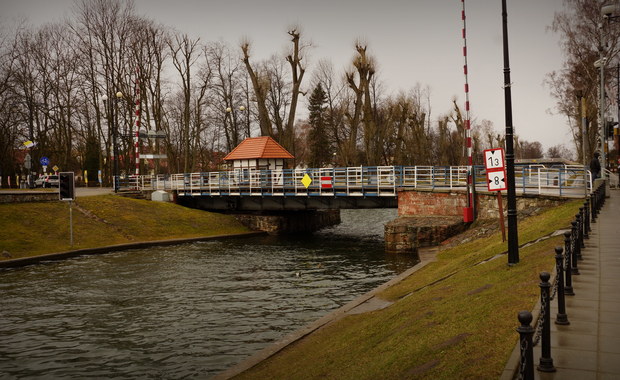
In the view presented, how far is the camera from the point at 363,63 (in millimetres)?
44125

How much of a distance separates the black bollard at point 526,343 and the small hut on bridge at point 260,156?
37140 millimetres

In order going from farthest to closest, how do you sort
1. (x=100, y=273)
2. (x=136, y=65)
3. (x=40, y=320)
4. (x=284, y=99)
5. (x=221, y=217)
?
(x=284, y=99), (x=136, y=65), (x=221, y=217), (x=100, y=273), (x=40, y=320)

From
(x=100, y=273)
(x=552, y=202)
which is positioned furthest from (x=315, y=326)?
(x=552, y=202)

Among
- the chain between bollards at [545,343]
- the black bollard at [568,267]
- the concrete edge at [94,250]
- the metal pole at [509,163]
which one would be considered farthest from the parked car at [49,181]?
the chain between bollards at [545,343]

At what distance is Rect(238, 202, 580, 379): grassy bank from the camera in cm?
662

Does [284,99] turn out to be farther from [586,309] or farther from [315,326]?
[586,309]

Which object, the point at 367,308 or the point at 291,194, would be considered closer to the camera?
the point at 367,308

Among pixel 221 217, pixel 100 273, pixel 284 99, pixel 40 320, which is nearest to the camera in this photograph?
pixel 40 320

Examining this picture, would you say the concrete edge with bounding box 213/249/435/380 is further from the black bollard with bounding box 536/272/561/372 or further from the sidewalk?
the black bollard with bounding box 536/272/561/372

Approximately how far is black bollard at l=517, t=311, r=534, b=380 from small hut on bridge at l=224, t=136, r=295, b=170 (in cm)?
3714

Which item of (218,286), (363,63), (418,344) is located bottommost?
(218,286)

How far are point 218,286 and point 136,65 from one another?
114 feet

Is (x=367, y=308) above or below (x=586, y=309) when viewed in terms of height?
below

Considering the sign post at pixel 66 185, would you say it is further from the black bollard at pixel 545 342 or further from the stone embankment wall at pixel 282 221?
the black bollard at pixel 545 342
